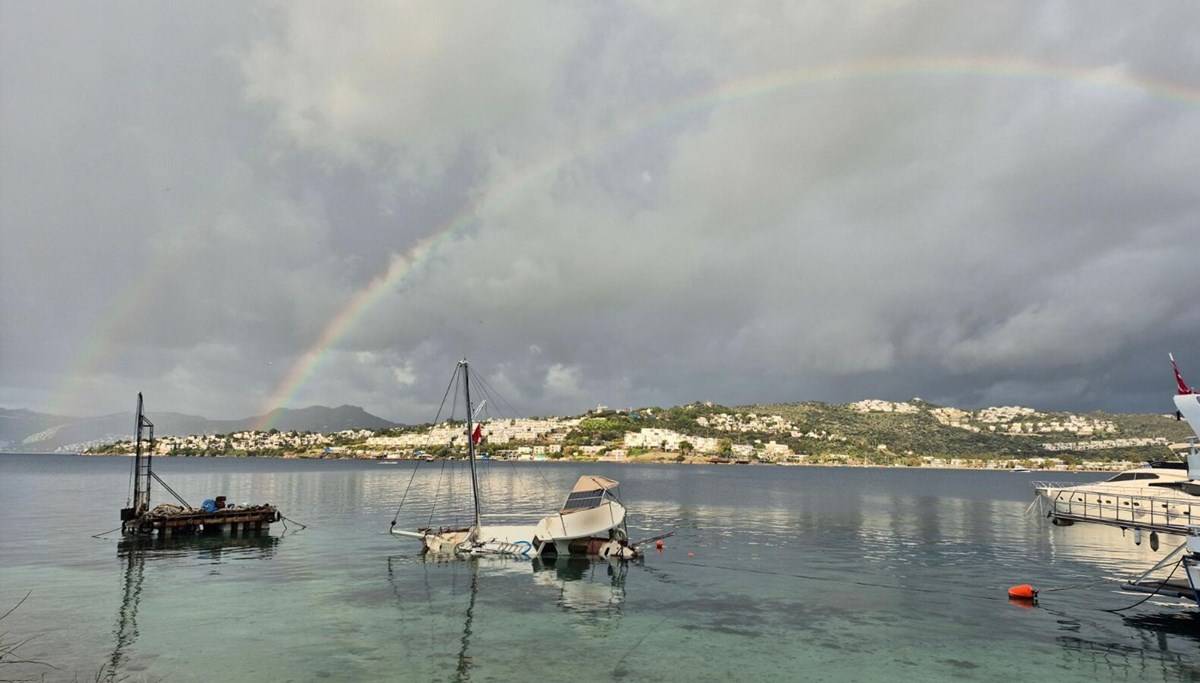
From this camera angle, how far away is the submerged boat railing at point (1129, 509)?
132 ft

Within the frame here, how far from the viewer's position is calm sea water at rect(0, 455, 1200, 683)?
2817cm

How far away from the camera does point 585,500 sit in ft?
192

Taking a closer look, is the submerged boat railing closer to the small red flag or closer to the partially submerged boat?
the small red flag

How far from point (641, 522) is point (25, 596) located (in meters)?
63.0

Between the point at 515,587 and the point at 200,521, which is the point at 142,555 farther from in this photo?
the point at 515,587

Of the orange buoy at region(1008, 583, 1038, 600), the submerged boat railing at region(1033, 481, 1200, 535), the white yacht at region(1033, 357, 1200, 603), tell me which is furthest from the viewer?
the orange buoy at region(1008, 583, 1038, 600)

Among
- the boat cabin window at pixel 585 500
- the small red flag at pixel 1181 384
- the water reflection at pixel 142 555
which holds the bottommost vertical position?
the water reflection at pixel 142 555

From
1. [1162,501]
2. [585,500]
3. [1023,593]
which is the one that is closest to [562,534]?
[585,500]

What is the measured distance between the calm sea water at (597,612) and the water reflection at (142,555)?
272 millimetres

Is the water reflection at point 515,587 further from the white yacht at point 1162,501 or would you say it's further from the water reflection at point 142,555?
the white yacht at point 1162,501

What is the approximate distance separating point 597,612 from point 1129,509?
43.6m

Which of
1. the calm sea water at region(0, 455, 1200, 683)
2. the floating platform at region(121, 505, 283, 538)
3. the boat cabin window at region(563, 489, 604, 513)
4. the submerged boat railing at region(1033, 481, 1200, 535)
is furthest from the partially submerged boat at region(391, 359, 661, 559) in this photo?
the submerged boat railing at region(1033, 481, 1200, 535)

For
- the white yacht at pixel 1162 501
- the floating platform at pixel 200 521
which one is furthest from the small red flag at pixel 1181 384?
the floating platform at pixel 200 521

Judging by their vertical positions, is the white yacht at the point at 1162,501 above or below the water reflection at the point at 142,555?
above
